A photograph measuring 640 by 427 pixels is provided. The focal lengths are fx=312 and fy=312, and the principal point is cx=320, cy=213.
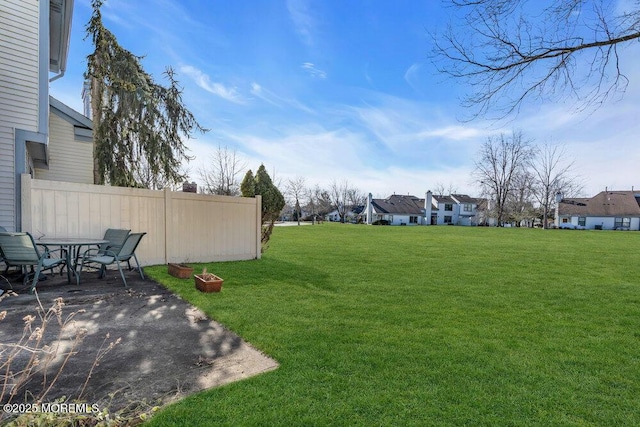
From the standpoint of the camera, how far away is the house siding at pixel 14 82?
5.98 metres

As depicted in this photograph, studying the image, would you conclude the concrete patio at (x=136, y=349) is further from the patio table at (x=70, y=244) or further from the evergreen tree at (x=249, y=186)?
the evergreen tree at (x=249, y=186)

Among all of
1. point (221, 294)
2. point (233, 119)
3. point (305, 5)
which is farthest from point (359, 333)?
point (233, 119)

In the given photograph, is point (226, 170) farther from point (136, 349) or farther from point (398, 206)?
point (398, 206)

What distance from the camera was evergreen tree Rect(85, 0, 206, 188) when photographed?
34.8ft

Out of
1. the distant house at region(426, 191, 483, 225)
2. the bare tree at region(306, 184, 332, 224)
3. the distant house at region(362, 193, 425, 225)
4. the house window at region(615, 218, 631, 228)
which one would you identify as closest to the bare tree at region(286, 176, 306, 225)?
the bare tree at region(306, 184, 332, 224)

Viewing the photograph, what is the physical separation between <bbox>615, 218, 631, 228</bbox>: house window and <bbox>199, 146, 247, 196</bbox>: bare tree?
187 feet

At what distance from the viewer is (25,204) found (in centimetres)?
572

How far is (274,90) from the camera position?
12.6 meters

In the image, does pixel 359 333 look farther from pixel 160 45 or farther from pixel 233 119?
pixel 233 119

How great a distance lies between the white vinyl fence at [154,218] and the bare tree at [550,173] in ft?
147

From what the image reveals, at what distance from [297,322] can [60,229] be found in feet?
17.6

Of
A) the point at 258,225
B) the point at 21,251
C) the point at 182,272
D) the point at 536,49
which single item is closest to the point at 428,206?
the point at 258,225

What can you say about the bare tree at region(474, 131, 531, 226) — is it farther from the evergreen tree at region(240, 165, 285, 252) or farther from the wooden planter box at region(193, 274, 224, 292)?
the wooden planter box at region(193, 274, 224, 292)

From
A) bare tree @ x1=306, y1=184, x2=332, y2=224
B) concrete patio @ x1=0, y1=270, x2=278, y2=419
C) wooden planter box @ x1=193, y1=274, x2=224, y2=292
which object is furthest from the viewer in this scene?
bare tree @ x1=306, y1=184, x2=332, y2=224
